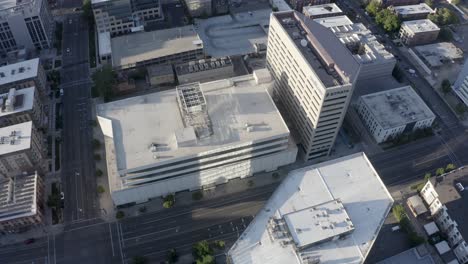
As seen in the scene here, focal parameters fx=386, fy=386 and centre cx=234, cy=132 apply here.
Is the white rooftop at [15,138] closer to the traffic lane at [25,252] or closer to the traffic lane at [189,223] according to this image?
the traffic lane at [25,252]

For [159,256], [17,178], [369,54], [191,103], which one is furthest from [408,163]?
[17,178]

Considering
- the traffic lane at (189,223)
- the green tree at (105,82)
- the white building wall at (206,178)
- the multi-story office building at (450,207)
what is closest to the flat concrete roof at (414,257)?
the multi-story office building at (450,207)

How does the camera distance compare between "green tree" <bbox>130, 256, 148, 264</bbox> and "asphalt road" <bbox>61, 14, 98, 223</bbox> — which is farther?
"asphalt road" <bbox>61, 14, 98, 223</bbox>

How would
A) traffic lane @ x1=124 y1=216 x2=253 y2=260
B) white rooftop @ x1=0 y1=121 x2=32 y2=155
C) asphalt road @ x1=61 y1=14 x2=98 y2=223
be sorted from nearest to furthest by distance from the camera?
1. traffic lane @ x1=124 y1=216 x2=253 y2=260
2. white rooftop @ x1=0 y1=121 x2=32 y2=155
3. asphalt road @ x1=61 y1=14 x2=98 y2=223

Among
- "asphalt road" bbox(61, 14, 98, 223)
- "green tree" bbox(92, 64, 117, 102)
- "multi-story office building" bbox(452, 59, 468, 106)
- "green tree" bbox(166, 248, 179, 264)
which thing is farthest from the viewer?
"multi-story office building" bbox(452, 59, 468, 106)

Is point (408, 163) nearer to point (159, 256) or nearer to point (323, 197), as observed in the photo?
point (323, 197)

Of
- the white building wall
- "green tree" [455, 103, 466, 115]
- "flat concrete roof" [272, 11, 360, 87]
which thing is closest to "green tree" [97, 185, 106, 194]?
the white building wall

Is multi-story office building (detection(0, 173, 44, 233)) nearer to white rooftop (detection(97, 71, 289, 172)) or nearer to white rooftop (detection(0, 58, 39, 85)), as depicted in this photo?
white rooftop (detection(97, 71, 289, 172))

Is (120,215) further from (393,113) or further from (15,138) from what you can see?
(393,113)
